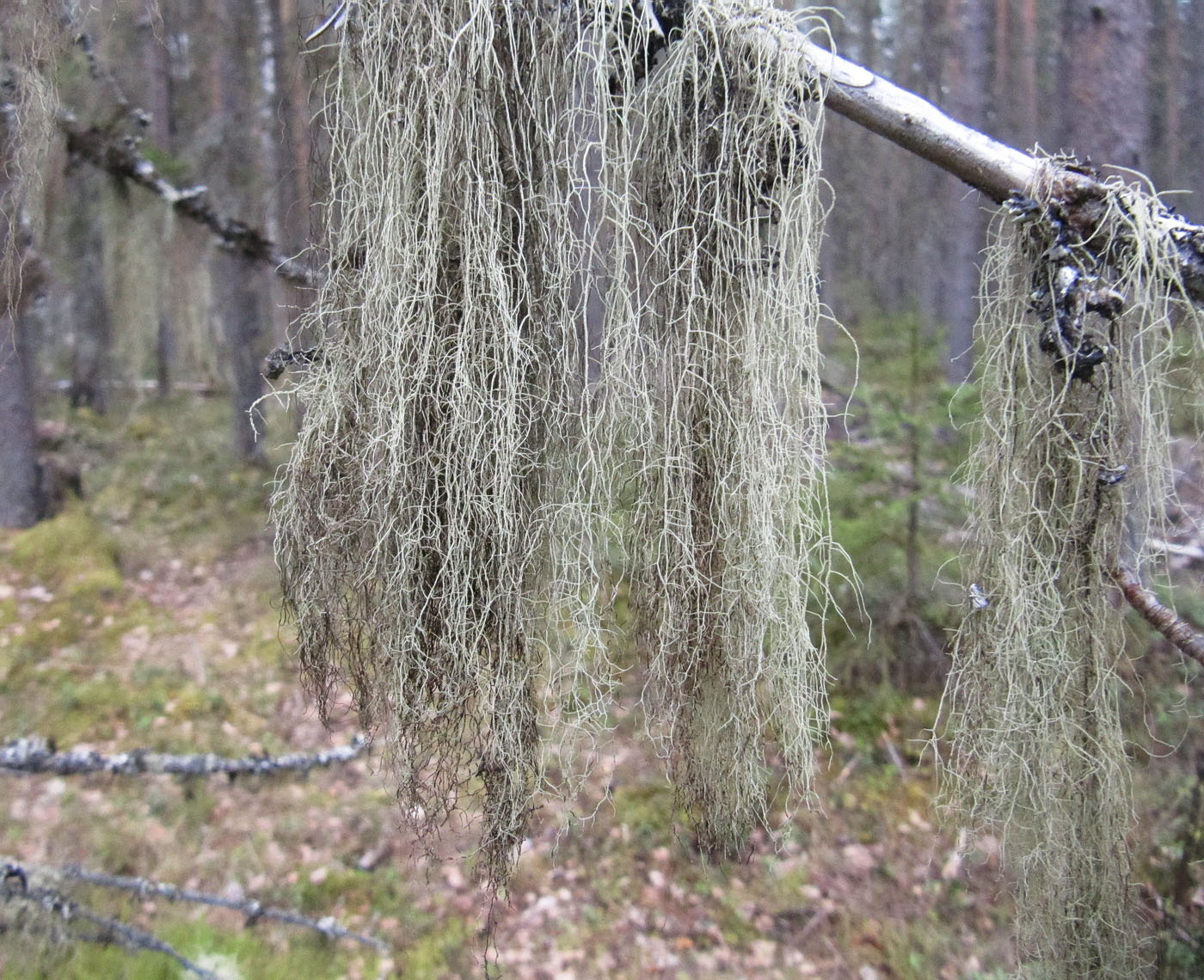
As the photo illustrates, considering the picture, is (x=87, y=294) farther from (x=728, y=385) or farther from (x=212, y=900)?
(x=728, y=385)

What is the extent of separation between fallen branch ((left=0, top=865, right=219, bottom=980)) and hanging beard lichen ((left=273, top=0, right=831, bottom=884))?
189 centimetres

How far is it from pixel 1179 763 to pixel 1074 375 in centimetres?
259

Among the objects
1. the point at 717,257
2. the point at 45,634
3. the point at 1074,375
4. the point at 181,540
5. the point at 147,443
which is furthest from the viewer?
the point at 147,443

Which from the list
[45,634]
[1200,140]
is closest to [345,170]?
[45,634]

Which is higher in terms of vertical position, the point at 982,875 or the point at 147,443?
the point at 147,443

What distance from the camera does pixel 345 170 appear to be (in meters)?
1.63

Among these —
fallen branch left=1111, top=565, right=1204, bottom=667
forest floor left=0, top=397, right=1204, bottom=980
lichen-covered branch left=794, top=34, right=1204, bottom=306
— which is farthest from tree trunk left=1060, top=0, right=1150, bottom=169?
fallen branch left=1111, top=565, right=1204, bottom=667

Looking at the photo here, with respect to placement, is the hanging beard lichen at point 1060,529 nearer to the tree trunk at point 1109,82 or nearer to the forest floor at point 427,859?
the forest floor at point 427,859

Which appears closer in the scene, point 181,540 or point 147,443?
point 181,540

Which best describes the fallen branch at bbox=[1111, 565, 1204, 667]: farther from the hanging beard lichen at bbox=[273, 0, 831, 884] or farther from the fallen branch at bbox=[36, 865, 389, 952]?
the fallen branch at bbox=[36, 865, 389, 952]

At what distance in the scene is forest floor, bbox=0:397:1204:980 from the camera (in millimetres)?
3107

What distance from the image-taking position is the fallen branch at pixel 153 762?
315cm

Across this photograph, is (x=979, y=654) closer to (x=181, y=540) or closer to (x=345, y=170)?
(x=345, y=170)

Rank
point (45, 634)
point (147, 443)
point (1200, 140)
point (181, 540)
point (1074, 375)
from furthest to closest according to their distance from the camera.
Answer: point (1200, 140), point (147, 443), point (181, 540), point (45, 634), point (1074, 375)
